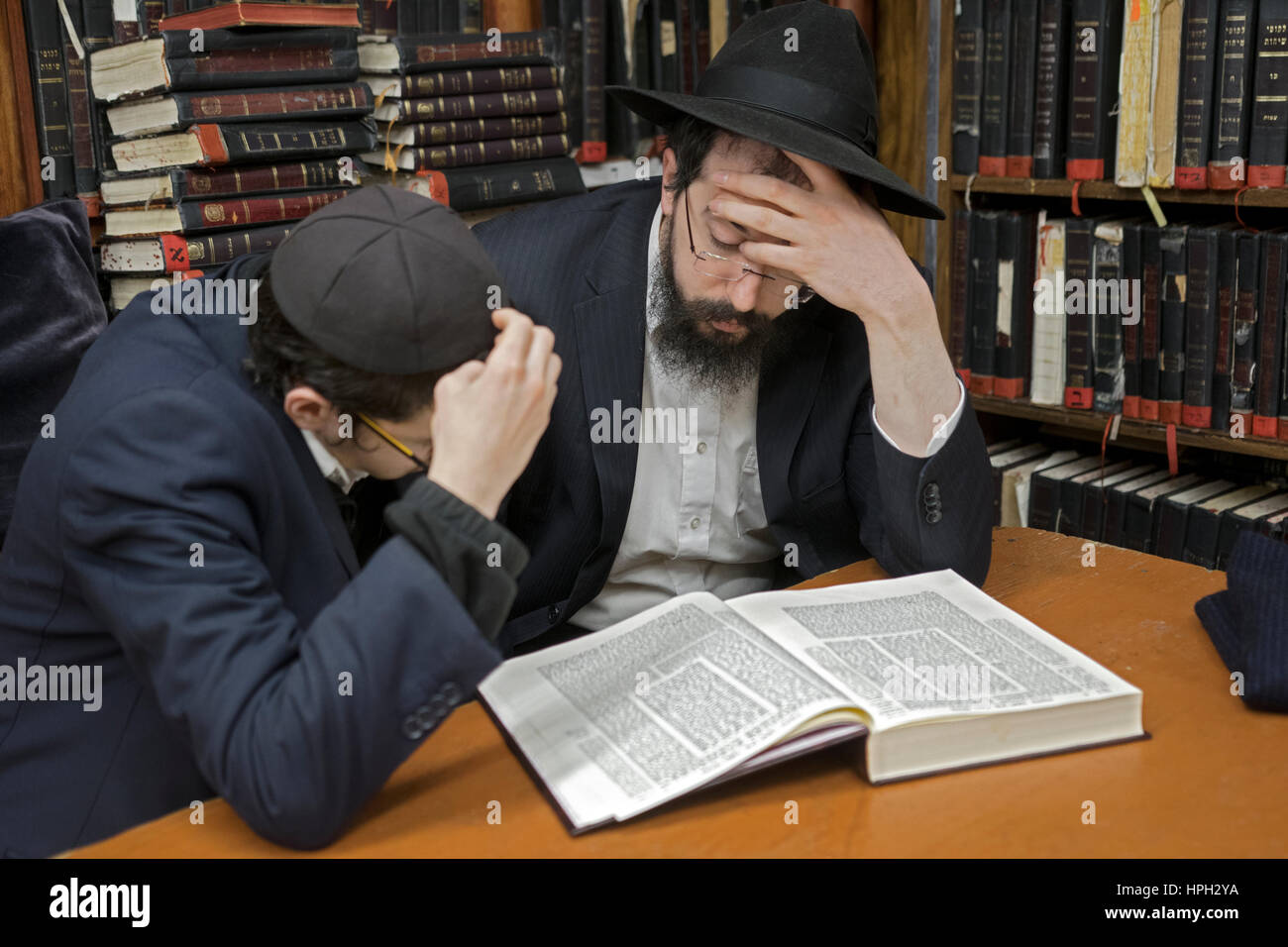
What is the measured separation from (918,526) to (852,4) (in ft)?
5.96

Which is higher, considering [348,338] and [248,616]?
[348,338]

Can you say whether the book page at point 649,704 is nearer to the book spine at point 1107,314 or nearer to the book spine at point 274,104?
the book spine at point 274,104

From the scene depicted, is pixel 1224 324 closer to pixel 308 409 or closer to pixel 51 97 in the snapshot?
pixel 308 409

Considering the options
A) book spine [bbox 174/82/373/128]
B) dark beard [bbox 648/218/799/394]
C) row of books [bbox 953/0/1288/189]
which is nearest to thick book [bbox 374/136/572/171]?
book spine [bbox 174/82/373/128]

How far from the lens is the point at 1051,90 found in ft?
8.75

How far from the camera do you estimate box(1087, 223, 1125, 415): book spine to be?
2660 millimetres

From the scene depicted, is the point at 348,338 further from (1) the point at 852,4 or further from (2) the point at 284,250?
(1) the point at 852,4

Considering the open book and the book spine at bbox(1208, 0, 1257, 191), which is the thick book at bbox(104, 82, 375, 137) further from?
the book spine at bbox(1208, 0, 1257, 191)

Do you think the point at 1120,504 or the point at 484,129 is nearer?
the point at 484,129

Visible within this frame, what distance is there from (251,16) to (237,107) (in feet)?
0.51

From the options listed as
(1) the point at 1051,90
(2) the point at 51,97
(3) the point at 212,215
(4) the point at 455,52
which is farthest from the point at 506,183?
(1) the point at 1051,90

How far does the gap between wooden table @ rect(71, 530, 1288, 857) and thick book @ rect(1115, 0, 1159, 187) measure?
1.64 meters

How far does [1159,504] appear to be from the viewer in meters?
2.69
